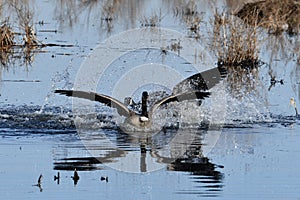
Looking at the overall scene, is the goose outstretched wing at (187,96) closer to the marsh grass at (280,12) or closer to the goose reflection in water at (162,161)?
the goose reflection in water at (162,161)

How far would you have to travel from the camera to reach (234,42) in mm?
15156

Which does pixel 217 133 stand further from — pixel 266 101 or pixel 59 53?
pixel 59 53

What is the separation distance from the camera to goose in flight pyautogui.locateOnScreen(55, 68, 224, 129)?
10219mm

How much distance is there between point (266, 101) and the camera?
1264 cm

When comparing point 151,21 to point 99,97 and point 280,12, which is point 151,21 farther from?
point 99,97

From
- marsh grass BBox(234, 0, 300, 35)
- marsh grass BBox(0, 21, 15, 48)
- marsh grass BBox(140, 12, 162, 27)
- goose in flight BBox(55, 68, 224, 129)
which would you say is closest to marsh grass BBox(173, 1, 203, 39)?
marsh grass BBox(140, 12, 162, 27)

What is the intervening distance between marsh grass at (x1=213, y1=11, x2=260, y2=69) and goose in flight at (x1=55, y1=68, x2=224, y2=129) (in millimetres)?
3475

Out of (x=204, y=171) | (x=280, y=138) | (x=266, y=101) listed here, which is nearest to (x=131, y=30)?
(x=266, y=101)

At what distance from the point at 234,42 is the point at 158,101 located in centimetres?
459

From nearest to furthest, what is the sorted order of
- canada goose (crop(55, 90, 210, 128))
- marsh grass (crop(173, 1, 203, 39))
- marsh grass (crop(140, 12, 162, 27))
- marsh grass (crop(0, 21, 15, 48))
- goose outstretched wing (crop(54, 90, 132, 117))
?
goose outstretched wing (crop(54, 90, 132, 117)), canada goose (crop(55, 90, 210, 128)), marsh grass (crop(0, 21, 15, 48)), marsh grass (crop(140, 12, 162, 27)), marsh grass (crop(173, 1, 203, 39))

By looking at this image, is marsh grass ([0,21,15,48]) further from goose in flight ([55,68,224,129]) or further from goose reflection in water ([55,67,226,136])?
goose reflection in water ([55,67,226,136])

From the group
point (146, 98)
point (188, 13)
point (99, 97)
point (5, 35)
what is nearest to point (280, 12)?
point (188, 13)

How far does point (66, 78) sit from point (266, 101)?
3306 mm

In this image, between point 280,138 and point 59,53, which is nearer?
point 280,138
